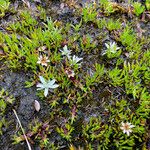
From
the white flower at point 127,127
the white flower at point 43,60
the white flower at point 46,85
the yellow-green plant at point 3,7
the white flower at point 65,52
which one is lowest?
the white flower at point 127,127

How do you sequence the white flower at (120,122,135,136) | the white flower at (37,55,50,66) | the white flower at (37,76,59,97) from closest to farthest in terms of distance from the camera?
the white flower at (120,122,135,136) < the white flower at (37,76,59,97) < the white flower at (37,55,50,66)

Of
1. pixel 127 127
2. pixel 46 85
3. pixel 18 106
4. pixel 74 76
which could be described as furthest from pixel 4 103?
pixel 127 127

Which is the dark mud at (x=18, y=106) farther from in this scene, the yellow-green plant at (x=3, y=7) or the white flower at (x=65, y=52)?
the yellow-green plant at (x=3, y=7)

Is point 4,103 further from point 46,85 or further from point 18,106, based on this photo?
point 46,85

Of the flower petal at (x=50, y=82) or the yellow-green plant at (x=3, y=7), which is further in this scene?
the yellow-green plant at (x=3, y=7)

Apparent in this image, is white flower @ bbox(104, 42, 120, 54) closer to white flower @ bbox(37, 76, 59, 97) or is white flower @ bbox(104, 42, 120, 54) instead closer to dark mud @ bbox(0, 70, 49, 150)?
white flower @ bbox(37, 76, 59, 97)

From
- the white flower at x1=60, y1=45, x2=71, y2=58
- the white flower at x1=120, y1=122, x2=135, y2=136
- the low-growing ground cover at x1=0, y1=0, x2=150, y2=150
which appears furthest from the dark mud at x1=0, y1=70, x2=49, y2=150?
the white flower at x1=120, y1=122, x2=135, y2=136

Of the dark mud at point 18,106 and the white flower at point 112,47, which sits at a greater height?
the white flower at point 112,47

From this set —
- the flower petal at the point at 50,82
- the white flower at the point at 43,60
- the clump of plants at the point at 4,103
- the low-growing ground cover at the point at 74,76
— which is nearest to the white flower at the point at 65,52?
the low-growing ground cover at the point at 74,76
